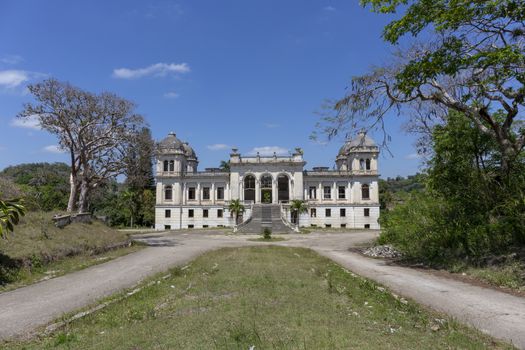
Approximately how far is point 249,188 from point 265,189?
2519 millimetres

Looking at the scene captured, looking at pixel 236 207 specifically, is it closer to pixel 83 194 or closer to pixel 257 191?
pixel 257 191

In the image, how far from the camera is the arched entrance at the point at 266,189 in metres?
54.7

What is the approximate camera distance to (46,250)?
12820mm

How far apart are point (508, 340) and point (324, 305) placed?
2803 millimetres

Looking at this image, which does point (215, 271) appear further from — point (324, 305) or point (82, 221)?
point (82, 221)

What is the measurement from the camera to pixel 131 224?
5781 centimetres

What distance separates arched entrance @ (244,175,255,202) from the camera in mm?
55562

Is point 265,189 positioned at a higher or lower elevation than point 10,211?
higher

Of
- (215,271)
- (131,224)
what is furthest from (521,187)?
(131,224)

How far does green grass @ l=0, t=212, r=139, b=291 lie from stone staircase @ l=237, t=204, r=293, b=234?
23.8 metres

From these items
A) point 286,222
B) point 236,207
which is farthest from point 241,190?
point 286,222

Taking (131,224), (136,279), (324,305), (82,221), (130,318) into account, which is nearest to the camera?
→ (130,318)

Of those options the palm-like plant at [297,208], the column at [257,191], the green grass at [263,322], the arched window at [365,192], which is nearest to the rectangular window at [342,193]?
the arched window at [365,192]

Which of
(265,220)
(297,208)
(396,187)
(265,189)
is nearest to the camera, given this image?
(265,220)
